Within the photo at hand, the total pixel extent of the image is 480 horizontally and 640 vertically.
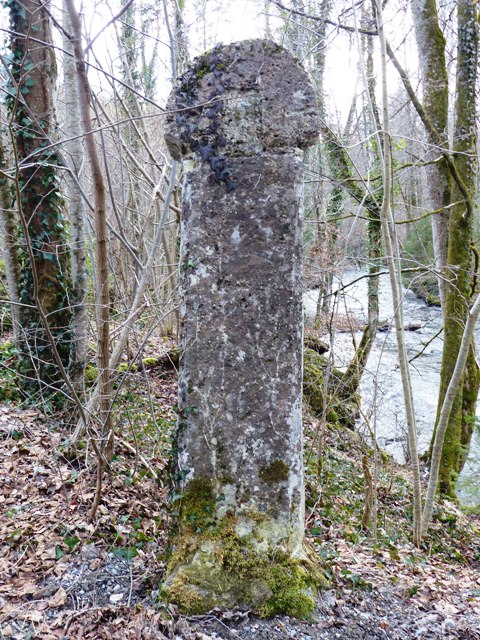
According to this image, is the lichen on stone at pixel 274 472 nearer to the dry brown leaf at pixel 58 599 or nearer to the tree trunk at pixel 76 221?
the dry brown leaf at pixel 58 599

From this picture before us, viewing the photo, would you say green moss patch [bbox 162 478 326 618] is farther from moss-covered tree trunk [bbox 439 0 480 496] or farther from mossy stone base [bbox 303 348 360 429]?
mossy stone base [bbox 303 348 360 429]

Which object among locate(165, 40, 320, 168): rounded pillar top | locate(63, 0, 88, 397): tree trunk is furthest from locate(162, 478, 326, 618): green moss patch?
locate(63, 0, 88, 397): tree trunk

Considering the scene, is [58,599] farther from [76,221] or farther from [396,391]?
[396,391]

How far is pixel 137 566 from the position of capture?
2.67 m

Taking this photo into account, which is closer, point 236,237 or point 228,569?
point 228,569

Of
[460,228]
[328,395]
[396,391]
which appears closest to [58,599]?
[328,395]

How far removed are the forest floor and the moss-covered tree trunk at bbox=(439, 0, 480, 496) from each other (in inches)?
71.6

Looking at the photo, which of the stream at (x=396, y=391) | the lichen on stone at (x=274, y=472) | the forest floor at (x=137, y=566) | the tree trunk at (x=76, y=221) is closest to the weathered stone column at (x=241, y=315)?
the lichen on stone at (x=274, y=472)

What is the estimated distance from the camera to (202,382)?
261 centimetres

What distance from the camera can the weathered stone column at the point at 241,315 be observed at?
2.55 m

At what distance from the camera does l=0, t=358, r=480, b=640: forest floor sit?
2262 mm

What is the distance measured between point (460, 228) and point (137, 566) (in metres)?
5.58

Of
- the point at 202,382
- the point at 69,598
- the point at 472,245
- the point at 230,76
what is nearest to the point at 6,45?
the point at 230,76

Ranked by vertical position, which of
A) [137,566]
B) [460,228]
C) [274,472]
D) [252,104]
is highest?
[252,104]
